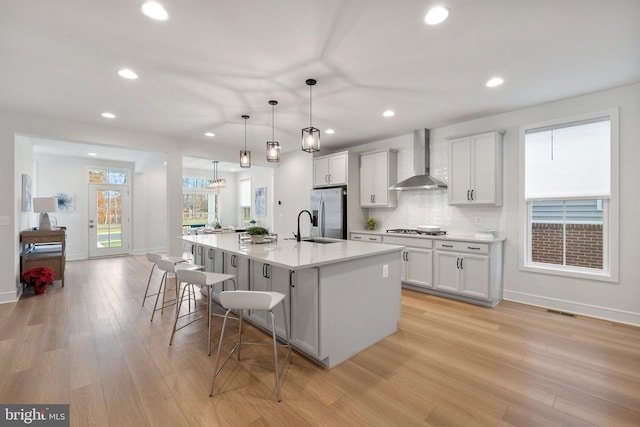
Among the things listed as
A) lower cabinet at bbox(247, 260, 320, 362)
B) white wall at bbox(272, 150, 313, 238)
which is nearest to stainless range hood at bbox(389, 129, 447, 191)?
white wall at bbox(272, 150, 313, 238)

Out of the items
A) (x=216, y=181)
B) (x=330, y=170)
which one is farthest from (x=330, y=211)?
(x=216, y=181)

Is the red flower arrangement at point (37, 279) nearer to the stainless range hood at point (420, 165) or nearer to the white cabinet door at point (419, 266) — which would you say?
the white cabinet door at point (419, 266)

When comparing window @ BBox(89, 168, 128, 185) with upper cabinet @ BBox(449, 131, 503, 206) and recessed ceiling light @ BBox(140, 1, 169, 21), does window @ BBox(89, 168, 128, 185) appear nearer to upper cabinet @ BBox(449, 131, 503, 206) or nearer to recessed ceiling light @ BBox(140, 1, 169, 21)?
recessed ceiling light @ BBox(140, 1, 169, 21)

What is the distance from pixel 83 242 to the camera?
24.2 ft

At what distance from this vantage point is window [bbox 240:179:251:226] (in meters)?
9.96

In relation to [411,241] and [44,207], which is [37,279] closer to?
[44,207]

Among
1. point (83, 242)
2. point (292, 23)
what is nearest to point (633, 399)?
point (292, 23)

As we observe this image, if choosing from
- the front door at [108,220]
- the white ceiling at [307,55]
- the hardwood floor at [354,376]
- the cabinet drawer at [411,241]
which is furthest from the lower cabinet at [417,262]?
the front door at [108,220]

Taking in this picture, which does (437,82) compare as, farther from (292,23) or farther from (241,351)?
(241,351)

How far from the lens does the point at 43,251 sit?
4582 millimetres

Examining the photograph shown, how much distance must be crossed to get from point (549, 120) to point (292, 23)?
136 inches

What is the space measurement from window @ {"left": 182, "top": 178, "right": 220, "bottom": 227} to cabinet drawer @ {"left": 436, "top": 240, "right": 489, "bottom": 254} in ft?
25.7

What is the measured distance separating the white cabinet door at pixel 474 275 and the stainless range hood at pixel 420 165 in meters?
1.25

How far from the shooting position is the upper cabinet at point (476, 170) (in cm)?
388
